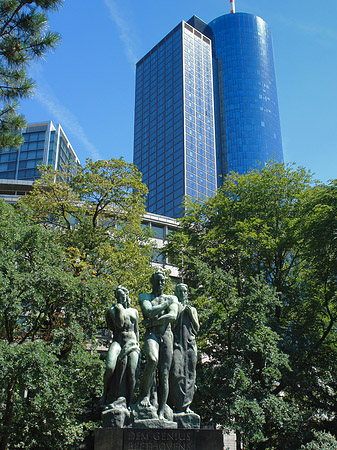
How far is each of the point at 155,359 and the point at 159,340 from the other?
387 millimetres

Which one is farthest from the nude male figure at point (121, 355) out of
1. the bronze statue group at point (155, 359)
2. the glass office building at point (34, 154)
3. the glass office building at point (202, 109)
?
A: the glass office building at point (34, 154)

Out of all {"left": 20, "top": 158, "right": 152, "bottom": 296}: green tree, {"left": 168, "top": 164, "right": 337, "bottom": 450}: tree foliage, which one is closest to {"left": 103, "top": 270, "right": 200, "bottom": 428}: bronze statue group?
{"left": 168, "top": 164, "right": 337, "bottom": 450}: tree foliage

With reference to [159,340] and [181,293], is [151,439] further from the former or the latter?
[181,293]

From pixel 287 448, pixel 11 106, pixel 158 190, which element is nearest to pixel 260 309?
pixel 287 448

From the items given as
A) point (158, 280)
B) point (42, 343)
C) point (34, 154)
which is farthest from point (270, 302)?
point (34, 154)

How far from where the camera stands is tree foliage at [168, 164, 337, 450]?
1747 centimetres

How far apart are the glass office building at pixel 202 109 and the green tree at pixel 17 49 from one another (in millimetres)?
76986

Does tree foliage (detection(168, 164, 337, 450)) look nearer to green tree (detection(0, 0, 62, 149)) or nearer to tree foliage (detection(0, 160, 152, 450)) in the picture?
tree foliage (detection(0, 160, 152, 450))

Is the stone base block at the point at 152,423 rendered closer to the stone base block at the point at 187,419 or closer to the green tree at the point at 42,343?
the stone base block at the point at 187,419

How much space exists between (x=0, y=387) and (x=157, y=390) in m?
8.51

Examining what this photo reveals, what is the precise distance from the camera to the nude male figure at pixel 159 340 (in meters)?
8.07

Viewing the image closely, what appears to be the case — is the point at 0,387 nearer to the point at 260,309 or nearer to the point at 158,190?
the point at 260,309

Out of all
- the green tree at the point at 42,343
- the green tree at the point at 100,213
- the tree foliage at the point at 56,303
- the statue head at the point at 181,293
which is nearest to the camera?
the statue head at the point at 181,293

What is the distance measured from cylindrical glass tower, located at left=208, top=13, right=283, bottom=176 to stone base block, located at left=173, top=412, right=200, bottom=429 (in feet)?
377
